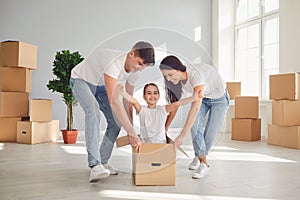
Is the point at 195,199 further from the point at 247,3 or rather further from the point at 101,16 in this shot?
the point at 247,3

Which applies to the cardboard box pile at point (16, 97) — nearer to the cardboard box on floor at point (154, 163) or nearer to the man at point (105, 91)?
the man at point (105, 91)

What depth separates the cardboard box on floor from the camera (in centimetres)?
193

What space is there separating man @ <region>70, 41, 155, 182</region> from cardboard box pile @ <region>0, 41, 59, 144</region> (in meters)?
2.07

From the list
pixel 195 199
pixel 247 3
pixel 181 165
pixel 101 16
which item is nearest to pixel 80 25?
pixel 101 16

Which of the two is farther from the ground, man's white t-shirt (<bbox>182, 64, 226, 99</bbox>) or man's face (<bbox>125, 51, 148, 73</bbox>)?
man's face (<bbox>125, 51, 148, 73</bbox>)

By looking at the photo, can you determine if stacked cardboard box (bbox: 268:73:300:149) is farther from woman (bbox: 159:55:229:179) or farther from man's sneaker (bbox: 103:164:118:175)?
man's sneaker (bbox: 103:164:118:175)

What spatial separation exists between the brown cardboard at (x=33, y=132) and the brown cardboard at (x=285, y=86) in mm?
2509

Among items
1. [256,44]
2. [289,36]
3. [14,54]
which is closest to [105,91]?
[14,54]

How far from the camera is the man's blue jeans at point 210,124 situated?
224 centimetres

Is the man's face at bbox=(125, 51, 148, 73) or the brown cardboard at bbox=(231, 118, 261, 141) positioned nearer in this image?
the man's face at bbox=(125, 51, 148, 73)

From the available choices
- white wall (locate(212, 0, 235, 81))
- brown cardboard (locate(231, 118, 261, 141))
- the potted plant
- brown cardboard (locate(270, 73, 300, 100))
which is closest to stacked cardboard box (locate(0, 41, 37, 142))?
the potted plant

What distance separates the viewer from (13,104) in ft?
13.3

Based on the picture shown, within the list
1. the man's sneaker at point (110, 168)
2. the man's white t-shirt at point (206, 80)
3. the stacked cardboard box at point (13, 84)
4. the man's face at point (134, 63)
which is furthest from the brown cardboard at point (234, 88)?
the man's face at point (134, 63)

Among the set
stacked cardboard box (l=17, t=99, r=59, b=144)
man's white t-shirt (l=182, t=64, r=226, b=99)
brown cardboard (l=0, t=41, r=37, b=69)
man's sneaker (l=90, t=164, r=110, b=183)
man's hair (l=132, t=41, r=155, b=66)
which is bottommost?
man's sneaker (l=90, t=164, r=110, b=183)
